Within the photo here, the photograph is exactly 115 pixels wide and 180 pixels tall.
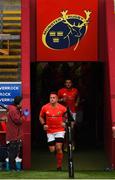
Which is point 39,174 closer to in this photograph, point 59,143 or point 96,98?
point 59,143

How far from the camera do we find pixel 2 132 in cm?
1462

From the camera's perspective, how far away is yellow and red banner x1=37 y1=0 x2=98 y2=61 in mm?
16984

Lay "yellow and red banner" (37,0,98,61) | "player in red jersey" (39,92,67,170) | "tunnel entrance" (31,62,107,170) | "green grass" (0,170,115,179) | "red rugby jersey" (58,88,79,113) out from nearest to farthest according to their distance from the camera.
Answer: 1. "green grass" (0,170,115,179)
2. "player in red jersey" (39,92,67,170)
3. "red rugby jersey" (58,88,79,113)
4. "yellow and red banner" (37,0,98,61)
5. "tunnel entrance" (31,62,107,170)

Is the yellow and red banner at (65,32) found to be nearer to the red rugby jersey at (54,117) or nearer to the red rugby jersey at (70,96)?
the red rugby jersey at (70,96)

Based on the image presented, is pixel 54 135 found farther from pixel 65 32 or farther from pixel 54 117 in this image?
pixel 65 32

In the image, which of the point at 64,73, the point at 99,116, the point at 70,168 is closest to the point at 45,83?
the point at 64,73

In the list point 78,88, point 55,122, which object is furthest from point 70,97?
point 78,88

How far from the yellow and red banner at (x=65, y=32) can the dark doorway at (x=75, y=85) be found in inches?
104

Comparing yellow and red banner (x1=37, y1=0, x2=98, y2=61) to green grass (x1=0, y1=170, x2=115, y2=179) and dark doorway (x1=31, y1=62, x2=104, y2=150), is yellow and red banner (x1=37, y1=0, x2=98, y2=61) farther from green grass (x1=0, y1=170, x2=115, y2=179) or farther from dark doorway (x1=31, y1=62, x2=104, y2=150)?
green grass (x1=0, y1=170, x2=115, y2=179)

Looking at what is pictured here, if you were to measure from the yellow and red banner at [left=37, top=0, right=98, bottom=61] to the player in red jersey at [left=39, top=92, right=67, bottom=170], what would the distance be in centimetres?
294

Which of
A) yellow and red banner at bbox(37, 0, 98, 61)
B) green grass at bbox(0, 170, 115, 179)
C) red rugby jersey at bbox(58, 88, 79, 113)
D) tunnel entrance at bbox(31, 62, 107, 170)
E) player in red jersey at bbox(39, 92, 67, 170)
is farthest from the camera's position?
tunnel entrance at bbox(31, 62, 107, 170)

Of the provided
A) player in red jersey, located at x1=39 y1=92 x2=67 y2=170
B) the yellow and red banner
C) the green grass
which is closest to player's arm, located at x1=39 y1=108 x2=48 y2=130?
player in red jersey, located at x1=39 y1=92 x2=67 y2=170

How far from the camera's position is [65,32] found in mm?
17062

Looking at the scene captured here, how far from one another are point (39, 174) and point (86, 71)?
7399mm
